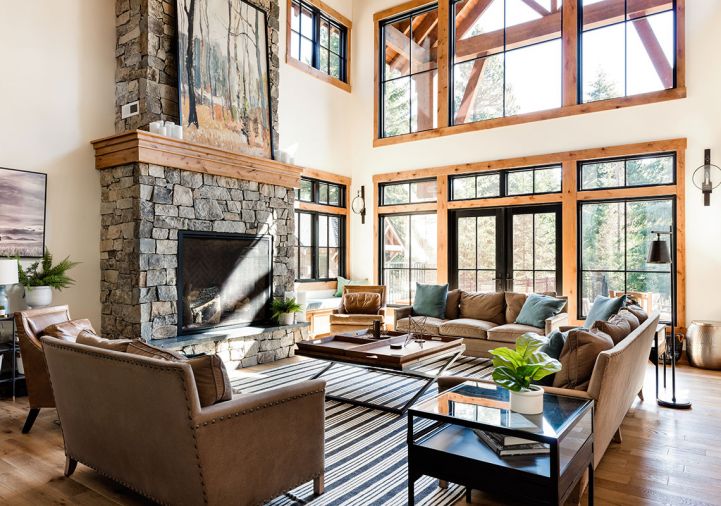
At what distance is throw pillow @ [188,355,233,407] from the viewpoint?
2.21 meters

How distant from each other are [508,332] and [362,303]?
2222 millimetres

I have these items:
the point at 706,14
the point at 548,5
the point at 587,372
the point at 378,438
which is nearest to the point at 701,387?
the point at 587,372

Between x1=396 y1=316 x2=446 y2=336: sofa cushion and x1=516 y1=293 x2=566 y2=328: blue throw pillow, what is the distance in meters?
1.02

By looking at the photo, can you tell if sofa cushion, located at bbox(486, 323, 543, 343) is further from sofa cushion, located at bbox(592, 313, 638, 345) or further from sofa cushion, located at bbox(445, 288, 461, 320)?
sofa cushion, located at bbox(592, 313, 638, 345)

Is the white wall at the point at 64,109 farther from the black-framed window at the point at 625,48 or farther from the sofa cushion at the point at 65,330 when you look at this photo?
the black-framed window at the point at 625,48

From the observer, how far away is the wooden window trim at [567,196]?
6.19 m

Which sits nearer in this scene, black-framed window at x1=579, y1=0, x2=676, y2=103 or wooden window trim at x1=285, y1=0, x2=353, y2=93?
black-framed window at x1=579, y1=0, x2=676, y2=103

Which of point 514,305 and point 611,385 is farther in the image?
point 514,305

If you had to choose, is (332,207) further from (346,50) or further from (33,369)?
(33,369)

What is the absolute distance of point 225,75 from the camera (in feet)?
19.2

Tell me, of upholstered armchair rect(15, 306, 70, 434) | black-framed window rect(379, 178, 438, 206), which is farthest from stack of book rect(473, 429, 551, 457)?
black-framed window rect(379, 178, 438, 206)

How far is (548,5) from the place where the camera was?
23.9ft

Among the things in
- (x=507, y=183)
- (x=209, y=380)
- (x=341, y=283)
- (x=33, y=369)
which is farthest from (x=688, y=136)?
(x=33, y=369)

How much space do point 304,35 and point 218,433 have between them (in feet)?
24.5
